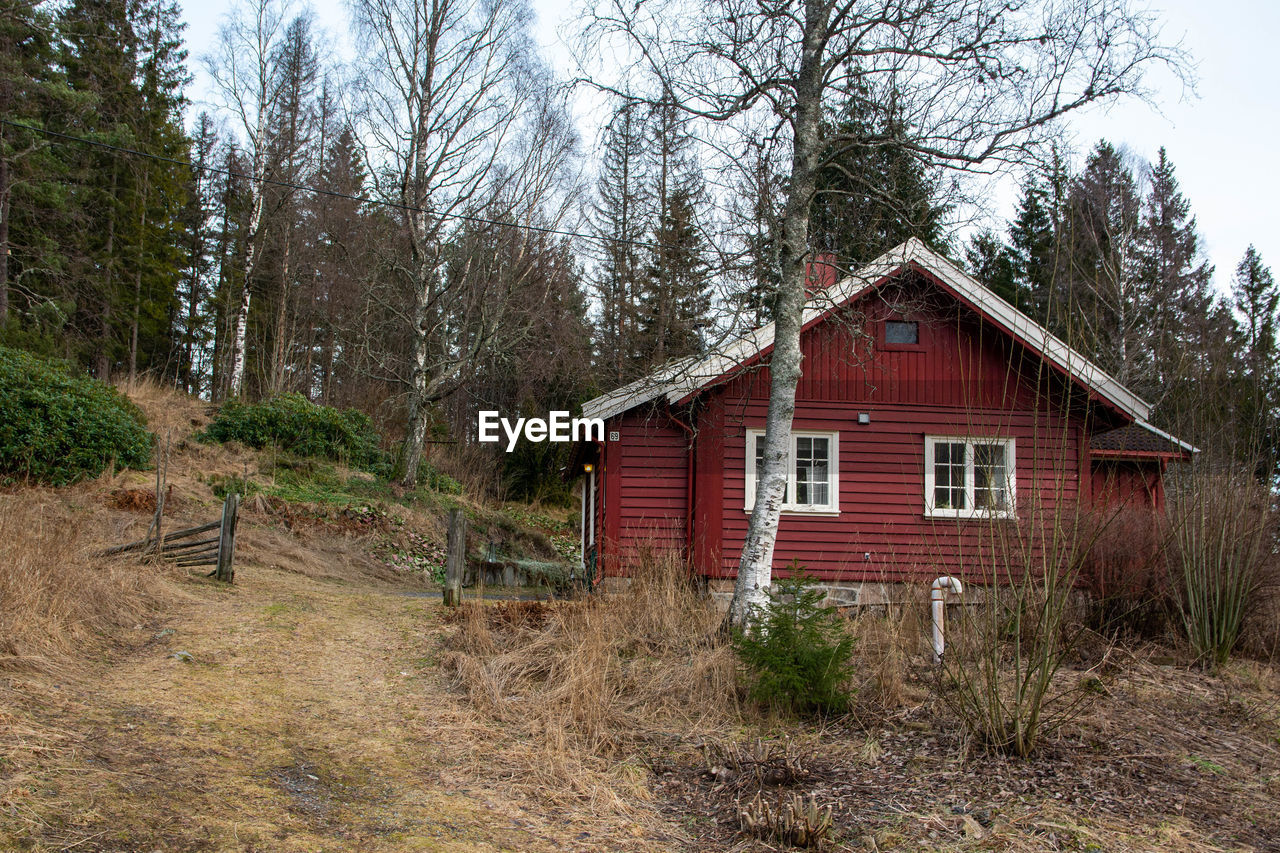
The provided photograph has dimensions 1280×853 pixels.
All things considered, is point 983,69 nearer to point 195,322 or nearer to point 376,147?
point 376,147

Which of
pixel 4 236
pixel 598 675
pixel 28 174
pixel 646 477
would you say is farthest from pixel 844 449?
pixel 28 174

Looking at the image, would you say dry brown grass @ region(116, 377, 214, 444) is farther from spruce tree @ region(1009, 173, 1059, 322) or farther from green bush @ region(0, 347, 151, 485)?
spruce tree @ region(1009, 173, 1059, 322)

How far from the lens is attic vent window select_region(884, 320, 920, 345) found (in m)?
12.3

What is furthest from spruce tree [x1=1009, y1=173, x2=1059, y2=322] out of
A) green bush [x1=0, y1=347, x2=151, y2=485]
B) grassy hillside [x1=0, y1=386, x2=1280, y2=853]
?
green bush [x1=0, y1=347, x2=151, y2=485]

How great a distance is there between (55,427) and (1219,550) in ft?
48.4

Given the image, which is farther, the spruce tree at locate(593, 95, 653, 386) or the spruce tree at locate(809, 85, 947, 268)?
the spruce tree at locate(593, 95, 653, 386)

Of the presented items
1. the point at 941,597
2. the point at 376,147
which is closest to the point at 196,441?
the point at 376,147

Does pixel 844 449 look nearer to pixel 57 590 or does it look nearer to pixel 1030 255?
pixel 57 590

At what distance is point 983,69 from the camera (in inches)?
316

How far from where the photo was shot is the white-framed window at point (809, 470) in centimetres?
1198

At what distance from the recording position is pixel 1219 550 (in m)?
7.55

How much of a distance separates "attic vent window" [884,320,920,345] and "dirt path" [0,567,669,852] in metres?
7.84

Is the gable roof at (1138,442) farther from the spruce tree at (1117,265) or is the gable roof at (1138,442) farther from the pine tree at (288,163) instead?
the pine tree at (288,163)

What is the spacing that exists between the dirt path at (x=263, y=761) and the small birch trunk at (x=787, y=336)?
112 inches
